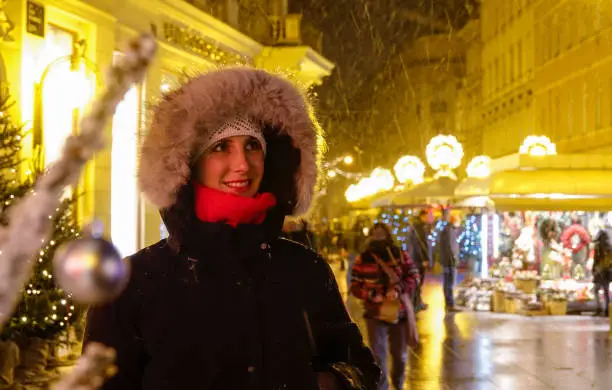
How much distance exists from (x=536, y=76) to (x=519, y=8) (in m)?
5.29

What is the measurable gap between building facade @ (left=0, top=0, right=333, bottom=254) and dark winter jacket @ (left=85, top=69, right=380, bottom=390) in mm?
5787

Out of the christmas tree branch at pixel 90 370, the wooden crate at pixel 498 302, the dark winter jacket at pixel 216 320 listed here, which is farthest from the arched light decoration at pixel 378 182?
the christmas tree branch at pixel 90 370

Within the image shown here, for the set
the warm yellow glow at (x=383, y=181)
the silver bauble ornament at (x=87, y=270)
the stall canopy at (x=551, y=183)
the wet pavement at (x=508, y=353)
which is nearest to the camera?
the silver bauble ornament at (x=87, y=270)

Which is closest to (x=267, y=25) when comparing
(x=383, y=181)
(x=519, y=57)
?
(x=383, y=181)

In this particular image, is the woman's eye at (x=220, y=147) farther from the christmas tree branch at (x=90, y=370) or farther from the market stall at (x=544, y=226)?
the market stall at (x=544, y=226)

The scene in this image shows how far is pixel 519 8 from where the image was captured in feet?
157

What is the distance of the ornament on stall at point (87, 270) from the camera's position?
3.00 ft

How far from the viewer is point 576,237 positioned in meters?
19.3

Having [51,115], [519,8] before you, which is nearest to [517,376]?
[51,115]

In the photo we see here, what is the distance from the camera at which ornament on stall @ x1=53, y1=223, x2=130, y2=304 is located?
0.91 meters

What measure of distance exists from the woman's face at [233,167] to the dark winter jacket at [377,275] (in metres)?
6.18

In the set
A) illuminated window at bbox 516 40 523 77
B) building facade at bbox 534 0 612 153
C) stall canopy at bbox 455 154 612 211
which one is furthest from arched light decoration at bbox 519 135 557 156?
illuminated window at bbox 516 40 523 77

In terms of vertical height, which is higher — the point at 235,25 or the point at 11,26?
the point at 235,25

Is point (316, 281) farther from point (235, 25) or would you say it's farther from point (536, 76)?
point (536, 76)
